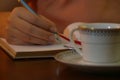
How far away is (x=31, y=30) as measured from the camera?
1004mm

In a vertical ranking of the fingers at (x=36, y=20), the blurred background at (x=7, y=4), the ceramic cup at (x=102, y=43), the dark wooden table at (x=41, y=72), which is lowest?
the dark wooden table at (x=41, y=72)

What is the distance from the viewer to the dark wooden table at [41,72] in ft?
2.17

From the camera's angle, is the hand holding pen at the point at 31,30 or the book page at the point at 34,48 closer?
the book page at the point at 34,48

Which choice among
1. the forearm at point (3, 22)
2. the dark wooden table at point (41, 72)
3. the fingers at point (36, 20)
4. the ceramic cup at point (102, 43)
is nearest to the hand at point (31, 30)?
the fingers at point (36, 20)

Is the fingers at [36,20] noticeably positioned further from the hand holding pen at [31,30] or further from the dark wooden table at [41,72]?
the dark wooden table at [41,72]

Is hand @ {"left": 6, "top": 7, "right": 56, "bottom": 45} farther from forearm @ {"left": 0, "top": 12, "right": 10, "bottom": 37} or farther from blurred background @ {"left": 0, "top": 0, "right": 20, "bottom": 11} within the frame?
blurred background @ {"left": 0, "top": 0, "right": 20, "bottom": 11}

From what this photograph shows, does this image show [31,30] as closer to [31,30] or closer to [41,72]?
[31,30]

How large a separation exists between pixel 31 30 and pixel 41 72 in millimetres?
316

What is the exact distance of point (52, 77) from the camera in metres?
0.66

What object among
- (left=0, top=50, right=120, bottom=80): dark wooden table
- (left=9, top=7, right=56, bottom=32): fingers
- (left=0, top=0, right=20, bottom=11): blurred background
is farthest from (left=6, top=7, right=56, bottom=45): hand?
(left=0, top=0, right=20, bottom=11): blurred background

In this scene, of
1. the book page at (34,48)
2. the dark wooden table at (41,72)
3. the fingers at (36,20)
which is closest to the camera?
the dark wooden table at (41,72)

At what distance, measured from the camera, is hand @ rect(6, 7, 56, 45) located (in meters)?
1.00

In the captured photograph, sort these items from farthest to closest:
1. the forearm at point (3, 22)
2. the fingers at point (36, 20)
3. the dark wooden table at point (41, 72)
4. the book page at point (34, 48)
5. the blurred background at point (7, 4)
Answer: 1. the blurred background at point (7, 4)
2. the forearm at point (3, 22)
3. the fingers at point (36, 20)
4. the book page at point (34, 48)
5. the dark wooden table at point (41, 72)

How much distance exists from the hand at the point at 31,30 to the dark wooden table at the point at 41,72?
17 centimetres
